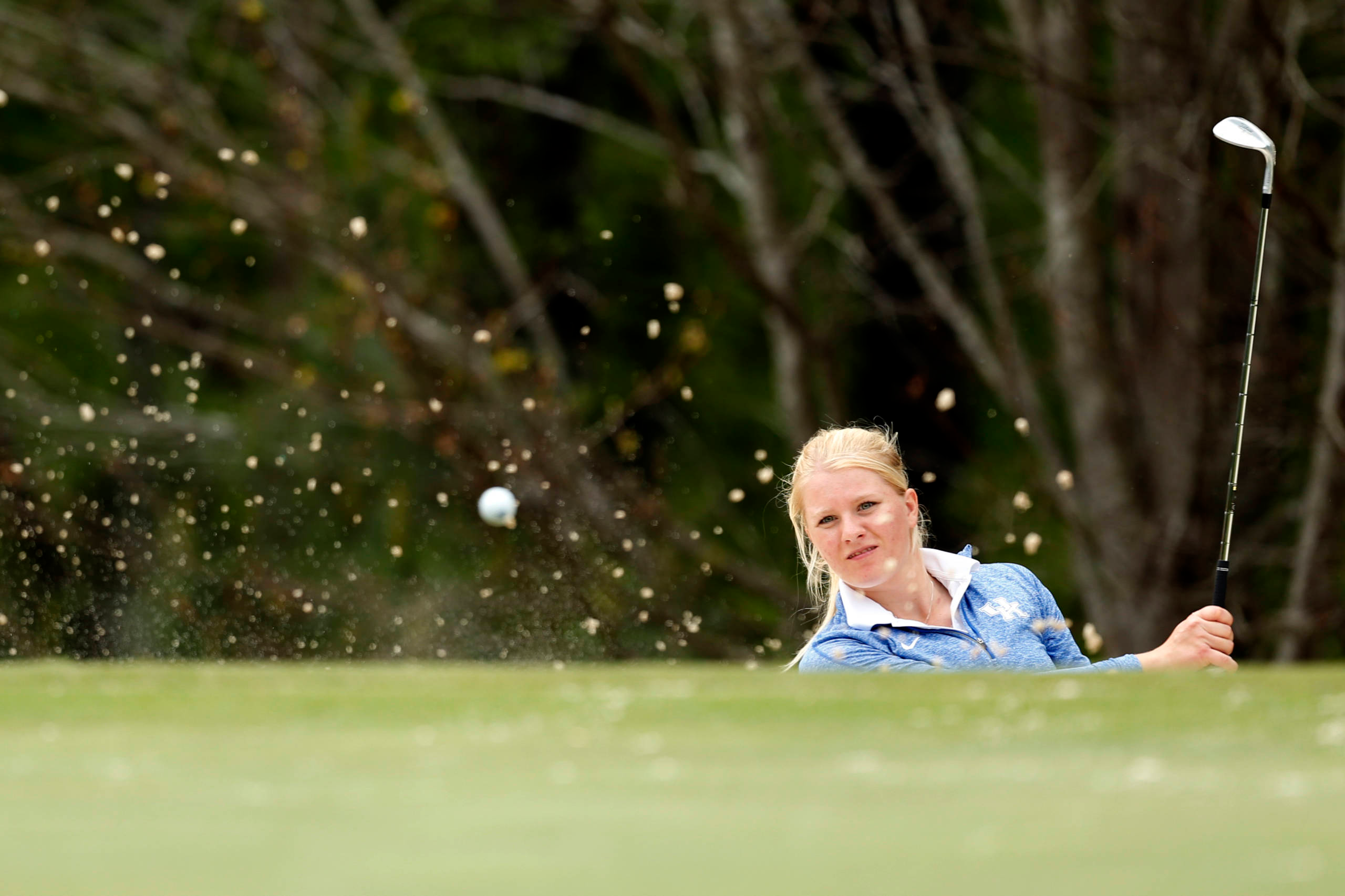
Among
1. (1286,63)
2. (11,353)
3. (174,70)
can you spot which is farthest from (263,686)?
(11,353)

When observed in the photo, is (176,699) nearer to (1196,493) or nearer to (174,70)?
(1196,493)

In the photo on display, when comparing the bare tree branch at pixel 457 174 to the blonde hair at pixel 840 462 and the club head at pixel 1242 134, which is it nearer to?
the club head at pixel 1242 134

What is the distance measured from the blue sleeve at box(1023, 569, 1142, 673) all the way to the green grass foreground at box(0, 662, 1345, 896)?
0.53 metres

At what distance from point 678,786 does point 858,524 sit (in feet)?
5.72

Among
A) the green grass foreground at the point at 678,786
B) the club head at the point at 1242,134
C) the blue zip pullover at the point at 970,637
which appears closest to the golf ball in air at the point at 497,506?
the club head at the point at 1242,134

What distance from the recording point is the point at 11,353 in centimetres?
1378

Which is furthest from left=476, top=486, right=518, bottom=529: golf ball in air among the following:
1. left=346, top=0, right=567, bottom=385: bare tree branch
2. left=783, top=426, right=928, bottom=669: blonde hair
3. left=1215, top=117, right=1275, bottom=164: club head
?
left=346, top=0, right=567, bottom=385: bare tree branch

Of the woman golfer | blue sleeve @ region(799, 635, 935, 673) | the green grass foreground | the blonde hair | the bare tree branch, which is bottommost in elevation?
the green grass foreground

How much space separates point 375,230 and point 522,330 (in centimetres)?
124

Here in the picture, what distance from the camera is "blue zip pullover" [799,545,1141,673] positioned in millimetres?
4414

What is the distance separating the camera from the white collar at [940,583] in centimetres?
436

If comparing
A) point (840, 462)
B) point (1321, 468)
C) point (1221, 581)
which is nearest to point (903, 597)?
point (840, 462)

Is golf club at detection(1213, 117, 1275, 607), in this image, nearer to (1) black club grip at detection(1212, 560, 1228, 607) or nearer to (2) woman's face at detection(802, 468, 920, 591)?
(1) black club grip at detection(1212, 560, 1228, 607)

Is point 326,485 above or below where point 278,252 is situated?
below
